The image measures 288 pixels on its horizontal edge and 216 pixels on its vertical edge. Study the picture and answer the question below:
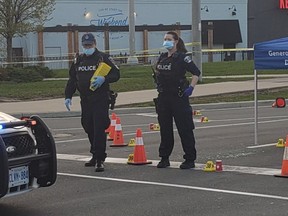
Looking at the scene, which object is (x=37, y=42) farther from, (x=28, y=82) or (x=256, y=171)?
(x=256, y=171)

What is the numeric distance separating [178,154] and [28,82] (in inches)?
783

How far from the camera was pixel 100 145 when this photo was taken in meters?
8.71

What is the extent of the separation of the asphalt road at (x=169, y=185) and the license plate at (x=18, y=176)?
0.50 meters

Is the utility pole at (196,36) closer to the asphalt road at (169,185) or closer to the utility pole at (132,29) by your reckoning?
the asphalt road at (169,185)

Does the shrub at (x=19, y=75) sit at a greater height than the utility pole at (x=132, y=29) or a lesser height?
lesser

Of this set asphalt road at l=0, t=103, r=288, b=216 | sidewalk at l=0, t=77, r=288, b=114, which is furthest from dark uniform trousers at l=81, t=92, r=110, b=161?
sidewalk at l=0, t=77, r=288, b=114

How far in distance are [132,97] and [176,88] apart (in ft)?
45.0

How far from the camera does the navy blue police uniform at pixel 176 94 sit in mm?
8578

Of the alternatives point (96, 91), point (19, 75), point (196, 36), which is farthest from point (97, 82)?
point (19, 75)

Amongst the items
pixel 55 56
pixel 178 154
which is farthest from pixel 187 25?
pixel 178 154

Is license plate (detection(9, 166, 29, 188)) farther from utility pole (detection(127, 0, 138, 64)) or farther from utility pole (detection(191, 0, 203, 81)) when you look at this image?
utility pole (detection(127, 0, 138, 64))

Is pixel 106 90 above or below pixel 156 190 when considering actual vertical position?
above

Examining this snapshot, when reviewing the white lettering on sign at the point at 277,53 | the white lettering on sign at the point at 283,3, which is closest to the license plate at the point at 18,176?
the white lettering on sign at the point at 277,53

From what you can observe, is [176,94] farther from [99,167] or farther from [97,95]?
[99,167]
